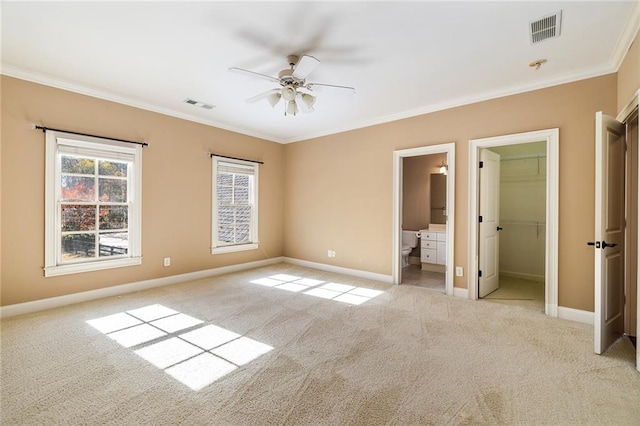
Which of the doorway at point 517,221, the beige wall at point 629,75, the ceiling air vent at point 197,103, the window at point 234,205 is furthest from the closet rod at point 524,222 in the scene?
the ceiling air vent at point 197,103

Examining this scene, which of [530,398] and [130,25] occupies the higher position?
[130,25]

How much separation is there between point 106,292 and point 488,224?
5.44 m

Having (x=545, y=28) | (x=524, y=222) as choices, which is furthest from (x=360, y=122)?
(x=524, y=222)

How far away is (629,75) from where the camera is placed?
2.63 meters

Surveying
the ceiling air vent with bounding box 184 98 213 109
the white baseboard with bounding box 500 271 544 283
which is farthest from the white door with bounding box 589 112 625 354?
the ceiling air vent with bounding box 184 98 213 109

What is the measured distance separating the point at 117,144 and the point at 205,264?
89.9 inches

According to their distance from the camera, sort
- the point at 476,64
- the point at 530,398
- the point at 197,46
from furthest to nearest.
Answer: the point at 476,64 → the point at 197,46 → the point at 530,398

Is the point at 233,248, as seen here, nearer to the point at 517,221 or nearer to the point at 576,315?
the point at 576,315

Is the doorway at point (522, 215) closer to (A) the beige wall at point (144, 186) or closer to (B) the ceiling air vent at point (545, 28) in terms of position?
(B) the ceiling air vent at point (545, 28)

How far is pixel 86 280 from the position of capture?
12.4ft

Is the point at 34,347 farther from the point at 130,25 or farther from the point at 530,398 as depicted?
the point at 530,398

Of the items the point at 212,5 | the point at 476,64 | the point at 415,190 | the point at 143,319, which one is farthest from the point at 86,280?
the point at 415,190

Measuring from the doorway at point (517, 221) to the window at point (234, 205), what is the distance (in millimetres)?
3895

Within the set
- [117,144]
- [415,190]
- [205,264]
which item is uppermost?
[117,144]
